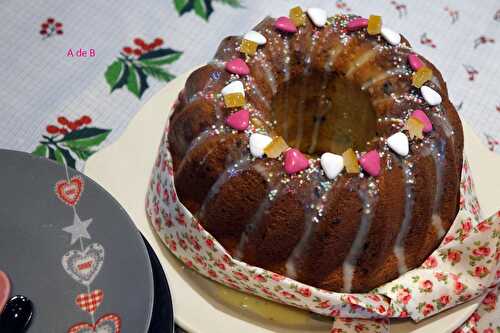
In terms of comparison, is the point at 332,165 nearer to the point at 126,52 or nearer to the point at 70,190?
the point at 70,190

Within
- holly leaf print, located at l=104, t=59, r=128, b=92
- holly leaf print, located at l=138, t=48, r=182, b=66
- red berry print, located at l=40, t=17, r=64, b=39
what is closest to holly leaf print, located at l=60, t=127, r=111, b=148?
holly leaf print, located at l=104, t=59, r=128, b=92

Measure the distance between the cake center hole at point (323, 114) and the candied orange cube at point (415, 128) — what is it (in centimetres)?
13

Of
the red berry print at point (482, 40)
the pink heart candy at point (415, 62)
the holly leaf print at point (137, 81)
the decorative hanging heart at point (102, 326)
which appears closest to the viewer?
the decorative hanging heart at point (102, 326)

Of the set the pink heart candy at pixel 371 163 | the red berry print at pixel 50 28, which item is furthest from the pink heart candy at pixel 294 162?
the red berry print at pixel 50 28

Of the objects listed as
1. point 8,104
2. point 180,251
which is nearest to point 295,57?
point 180,251

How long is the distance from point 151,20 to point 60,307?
3.79ft

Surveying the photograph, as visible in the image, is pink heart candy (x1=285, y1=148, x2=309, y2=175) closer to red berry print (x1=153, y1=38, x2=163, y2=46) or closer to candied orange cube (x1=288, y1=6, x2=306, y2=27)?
candied orange cube (x1=288, y1=6, x2=306, y2=27)

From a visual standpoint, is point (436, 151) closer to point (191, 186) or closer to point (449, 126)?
point (449, 126)

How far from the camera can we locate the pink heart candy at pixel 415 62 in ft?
4.83

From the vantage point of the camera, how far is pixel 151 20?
2105 millimetres

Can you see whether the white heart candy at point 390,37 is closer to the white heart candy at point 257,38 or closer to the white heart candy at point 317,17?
the white heart candy at point 317,17

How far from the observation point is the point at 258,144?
4.37 feet

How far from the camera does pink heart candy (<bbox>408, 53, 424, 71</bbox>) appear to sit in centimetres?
147

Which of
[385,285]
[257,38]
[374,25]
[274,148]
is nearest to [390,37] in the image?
[374,25]
